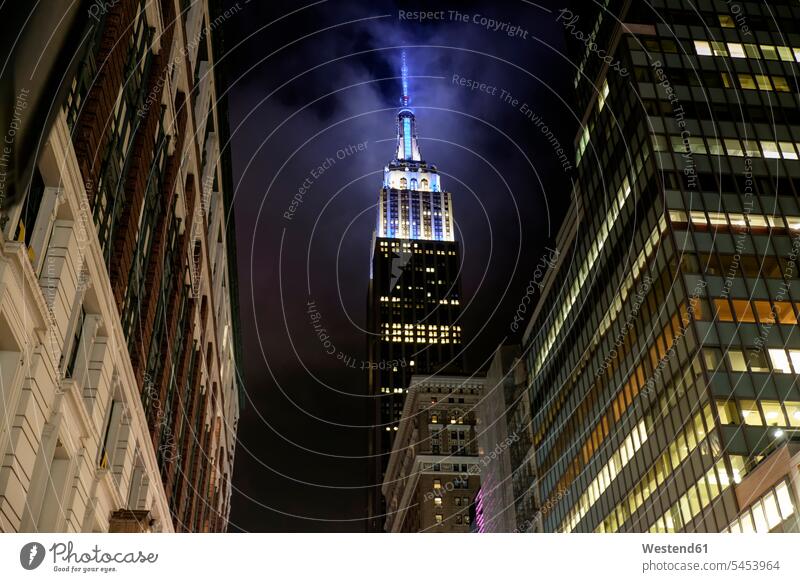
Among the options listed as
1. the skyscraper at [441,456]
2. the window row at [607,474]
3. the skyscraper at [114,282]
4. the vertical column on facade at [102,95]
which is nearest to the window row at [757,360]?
the window row at [607,474]

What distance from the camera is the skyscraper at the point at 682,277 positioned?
50212 millimetres

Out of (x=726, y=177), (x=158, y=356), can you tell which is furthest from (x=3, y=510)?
(x=726, y=177)

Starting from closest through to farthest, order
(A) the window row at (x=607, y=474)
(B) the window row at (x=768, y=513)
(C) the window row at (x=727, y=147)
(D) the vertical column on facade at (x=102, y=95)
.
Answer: (D) the vertical column on facade at (x=102, y=95)
(B) the window row at (x=768, y=513)
(A) the window row at (x=607, y=474)
(C) the window row at (x=727, y=147)

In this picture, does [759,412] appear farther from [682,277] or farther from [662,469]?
[682,277]

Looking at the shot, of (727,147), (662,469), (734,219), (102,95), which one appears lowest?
(662,469)

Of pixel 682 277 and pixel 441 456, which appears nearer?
pixel 682 277

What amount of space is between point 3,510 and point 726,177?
53.0m
